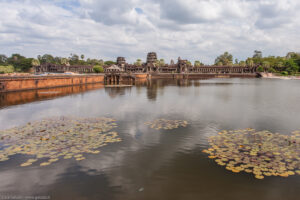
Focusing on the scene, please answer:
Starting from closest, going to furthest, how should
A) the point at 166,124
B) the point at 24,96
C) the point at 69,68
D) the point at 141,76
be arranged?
the point at 166,124 → the point at 24,96 → the point at 141,76 → the point at 69,68

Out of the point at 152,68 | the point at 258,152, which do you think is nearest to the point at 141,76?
the point at 152,68

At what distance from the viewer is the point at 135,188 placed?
299 inches

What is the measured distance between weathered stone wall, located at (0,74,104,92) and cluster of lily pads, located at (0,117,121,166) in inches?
1070

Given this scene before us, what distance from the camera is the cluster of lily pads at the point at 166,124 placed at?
1559 cm

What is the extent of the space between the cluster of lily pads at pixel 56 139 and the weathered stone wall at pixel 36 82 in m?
27.2

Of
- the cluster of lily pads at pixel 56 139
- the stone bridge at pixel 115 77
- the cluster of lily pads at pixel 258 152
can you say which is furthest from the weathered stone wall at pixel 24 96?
the stone bridge at pixel 115 77

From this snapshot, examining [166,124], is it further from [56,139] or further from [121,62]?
[121,62]

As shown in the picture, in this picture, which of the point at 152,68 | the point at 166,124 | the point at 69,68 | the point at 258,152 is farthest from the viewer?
the point at 152,68

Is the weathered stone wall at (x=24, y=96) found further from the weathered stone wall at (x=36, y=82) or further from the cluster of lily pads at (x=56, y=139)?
the cluster of lily pads at (x=56, y=139)

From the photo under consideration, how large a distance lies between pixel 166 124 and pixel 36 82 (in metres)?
40.3

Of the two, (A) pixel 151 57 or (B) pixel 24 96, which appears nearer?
(B) pixel 24 96

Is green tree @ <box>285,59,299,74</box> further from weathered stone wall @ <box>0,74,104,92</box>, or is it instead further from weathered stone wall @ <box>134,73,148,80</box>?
weathered stone wall @ <box>0,74,104,92</box>

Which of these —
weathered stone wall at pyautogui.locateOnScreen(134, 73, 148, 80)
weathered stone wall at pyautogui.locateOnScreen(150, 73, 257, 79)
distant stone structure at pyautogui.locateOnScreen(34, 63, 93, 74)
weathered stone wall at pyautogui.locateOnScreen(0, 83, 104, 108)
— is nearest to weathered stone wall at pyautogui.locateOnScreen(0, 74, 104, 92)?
weathered stone wall at pyautogui.locateOnScreen(0, 83, 104, 108)

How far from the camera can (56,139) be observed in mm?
12414
